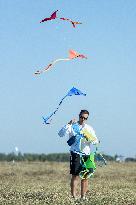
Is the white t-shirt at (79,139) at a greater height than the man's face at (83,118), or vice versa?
the man's face at (83,118)

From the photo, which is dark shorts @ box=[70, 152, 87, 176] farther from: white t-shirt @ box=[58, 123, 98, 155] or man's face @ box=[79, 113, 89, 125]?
man's face @ box=[79, 113, 89, 125]

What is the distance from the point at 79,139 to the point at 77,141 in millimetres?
55

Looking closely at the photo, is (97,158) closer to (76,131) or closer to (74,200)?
(76,131)

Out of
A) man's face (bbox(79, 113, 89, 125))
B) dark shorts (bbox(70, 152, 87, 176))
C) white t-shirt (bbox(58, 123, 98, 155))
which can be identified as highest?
man's face (bbox(79, 113, 89, 125))

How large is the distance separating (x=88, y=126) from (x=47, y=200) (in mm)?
1749

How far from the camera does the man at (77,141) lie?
11.8 meters

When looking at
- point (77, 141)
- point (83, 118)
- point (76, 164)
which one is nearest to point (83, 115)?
point (83, 118)

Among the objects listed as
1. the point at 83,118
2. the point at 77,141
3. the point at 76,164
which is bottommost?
the point at 76,164

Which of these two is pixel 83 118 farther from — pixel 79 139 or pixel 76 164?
pixel 76 164

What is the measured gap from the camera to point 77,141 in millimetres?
11898

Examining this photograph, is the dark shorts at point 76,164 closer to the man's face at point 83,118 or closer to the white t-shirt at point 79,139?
the white t-shirt at point 79,139

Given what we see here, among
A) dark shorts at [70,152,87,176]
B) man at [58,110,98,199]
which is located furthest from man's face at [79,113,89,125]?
dark shorts at [70,152,87,176]

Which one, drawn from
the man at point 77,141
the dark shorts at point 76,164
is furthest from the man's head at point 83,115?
the dark shorts at point 76,164

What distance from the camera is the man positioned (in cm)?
1182
